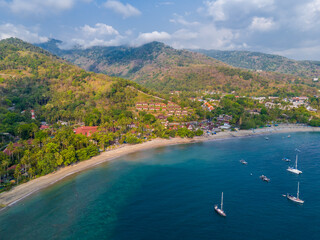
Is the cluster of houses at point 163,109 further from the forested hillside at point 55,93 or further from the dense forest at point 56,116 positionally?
the forested hillside at point 55,93

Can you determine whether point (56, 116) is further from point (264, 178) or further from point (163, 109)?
point (264, 178)

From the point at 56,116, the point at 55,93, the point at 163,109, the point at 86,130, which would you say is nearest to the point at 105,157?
the point at 86,130

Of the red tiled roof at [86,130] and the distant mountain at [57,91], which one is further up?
the distant mountain at [57,91]

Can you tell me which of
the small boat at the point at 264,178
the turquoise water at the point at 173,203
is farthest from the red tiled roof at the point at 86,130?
the small boat at the point at 264,178

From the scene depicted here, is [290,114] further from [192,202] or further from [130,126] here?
[192,202]

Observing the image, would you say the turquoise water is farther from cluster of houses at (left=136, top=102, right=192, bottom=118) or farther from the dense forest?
cluster of houses at (left=136, top=102, right=192, bottom=118)

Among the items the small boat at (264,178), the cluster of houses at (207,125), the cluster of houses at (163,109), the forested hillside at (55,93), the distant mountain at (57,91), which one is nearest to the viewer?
the small boat at (264,178)

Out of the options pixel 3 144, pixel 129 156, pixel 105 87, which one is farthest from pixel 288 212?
pixel 105 87
